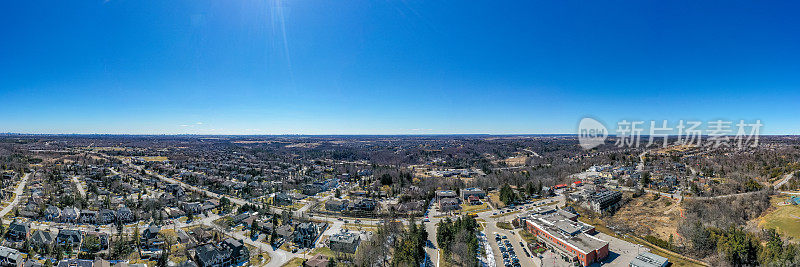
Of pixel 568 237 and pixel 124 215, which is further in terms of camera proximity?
pixel 124 215

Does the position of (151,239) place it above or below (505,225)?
above

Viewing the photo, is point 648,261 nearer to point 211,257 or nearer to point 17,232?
point 211,257

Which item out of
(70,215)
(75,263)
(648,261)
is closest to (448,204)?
(648,261)

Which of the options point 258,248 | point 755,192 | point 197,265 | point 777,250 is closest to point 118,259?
point 197,265

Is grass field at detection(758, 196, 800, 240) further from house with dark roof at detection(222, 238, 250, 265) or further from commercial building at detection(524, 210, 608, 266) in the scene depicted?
house with dark roof at detection(222, 238, 250, 265)

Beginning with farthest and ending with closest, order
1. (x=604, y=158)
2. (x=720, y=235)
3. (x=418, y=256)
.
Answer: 1. (x=604, y=158)
2. (x=720, y=235)
3. (x=418, y=256)

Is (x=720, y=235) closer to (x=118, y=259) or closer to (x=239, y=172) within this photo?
(x=118, y=259)

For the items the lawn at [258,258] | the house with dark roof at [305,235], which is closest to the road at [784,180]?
the house with dark roof at [305,235]
